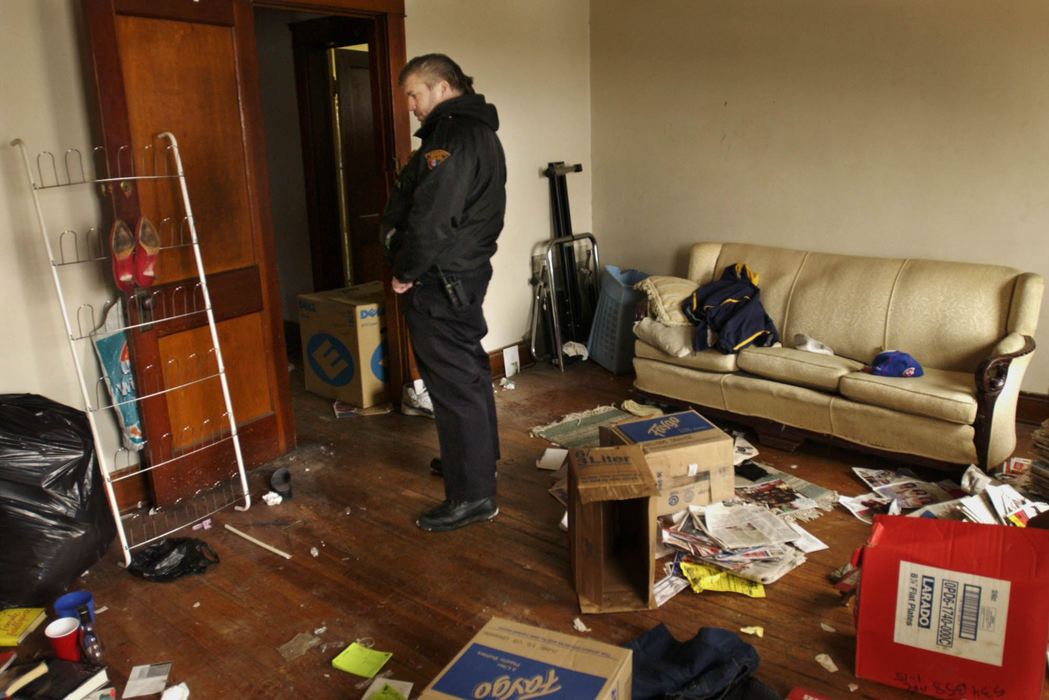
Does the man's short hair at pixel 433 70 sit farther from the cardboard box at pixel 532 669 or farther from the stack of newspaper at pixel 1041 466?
the stack of newspaper at pixel 1041 466

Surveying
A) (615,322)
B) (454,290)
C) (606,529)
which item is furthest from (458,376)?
(615,322)

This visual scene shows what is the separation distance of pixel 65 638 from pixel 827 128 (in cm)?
378

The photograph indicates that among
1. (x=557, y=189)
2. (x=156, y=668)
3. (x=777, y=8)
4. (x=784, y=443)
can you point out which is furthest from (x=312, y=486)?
(x=777, y=8)

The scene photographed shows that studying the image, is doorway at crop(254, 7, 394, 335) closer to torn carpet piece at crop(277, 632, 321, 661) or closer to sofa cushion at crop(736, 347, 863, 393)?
sofa cushion at crop(736, 347, 863, 393)

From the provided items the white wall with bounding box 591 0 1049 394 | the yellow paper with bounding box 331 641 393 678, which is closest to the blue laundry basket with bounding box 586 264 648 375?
the white wall with bounding box 591 0 1049 394

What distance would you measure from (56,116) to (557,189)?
105 inches

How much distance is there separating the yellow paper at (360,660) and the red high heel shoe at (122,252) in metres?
1.47

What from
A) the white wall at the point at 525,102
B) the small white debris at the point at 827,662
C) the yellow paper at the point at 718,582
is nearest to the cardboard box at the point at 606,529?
the yellow paper at the point at 718,582

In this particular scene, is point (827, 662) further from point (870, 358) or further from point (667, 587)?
point (870, 358)

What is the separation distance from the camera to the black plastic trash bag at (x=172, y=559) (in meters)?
2.59

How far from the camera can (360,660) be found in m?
2.16

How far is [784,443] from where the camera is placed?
3480 mm

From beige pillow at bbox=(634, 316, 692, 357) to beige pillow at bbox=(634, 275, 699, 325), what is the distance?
4cm

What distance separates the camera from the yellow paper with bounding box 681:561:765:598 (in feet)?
8.00
